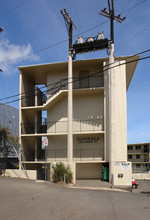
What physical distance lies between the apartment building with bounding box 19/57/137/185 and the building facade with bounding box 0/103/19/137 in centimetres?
2412

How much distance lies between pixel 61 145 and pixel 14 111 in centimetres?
3375

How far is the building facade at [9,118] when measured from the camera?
48306 mm

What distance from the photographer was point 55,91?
23.5 metres

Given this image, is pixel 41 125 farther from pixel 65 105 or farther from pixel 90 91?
pixel 90 91

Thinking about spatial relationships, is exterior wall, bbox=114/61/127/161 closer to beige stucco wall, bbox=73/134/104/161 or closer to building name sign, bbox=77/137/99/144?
beige stucco wall, bbox=73/134/104/161

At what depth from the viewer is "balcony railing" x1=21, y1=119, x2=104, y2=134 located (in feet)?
73.9

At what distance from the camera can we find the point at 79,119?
76.2 ft

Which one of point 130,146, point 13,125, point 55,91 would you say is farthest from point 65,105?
point 130,146

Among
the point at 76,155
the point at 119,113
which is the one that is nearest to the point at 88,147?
the point at 76,155

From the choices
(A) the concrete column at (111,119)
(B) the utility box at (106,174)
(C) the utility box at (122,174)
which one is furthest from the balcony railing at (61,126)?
(C) the utility box at (122,174)

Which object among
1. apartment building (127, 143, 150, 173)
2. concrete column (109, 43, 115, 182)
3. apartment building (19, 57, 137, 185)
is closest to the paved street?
concrete column (109, 43, 115, 182)

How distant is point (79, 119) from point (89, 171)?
514 centimetres

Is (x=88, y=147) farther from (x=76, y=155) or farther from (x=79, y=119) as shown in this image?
(x=79, y=119)

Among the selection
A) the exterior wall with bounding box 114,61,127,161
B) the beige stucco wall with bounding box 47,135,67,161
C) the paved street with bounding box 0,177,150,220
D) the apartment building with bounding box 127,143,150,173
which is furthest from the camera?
the apartment building with bounding box 127,143,150,173
